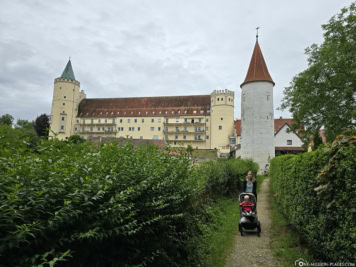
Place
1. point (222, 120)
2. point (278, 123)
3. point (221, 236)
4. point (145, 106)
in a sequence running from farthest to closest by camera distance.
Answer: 1. point (145, 106)
2. point (222, 120)
3. point (278, 123)
4. point (221, 236)

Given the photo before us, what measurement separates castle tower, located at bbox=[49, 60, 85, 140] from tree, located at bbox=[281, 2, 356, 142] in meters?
63.9

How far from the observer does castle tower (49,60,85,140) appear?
237 ft

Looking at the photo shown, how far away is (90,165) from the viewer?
11.8 ft

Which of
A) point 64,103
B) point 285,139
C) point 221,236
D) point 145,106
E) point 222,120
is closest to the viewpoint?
point 221,236

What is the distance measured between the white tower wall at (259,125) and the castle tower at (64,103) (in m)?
52.5

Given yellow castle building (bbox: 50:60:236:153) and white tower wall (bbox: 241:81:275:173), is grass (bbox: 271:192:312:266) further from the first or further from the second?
yellow castle building (bbox: 50:60:236:153)

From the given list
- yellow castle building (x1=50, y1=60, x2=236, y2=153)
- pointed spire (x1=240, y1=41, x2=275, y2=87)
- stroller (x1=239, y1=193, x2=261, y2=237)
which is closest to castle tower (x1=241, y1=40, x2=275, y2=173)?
pointed spire (x1=240, y1=41, x2=275, y2=87)

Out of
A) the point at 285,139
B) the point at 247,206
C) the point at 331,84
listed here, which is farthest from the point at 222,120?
the point at 247,206

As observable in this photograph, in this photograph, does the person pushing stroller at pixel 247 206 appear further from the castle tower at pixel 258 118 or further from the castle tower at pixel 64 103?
the castle tower at pixel 64 103

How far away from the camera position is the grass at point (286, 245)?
5969mm

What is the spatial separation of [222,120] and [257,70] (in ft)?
94.5

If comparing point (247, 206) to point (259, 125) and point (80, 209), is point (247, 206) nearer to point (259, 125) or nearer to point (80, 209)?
point (80, 209)

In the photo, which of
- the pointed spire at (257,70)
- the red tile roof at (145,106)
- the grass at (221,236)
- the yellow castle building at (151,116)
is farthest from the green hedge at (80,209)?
the red tile roof at (145,106)

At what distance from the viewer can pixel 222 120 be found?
2640 inches
